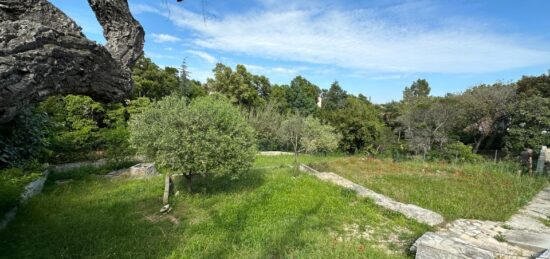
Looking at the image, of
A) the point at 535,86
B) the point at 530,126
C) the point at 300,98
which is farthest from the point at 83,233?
the point at 300,98

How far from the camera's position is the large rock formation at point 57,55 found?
1.64 metres

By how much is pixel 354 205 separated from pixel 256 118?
1954 centimetres

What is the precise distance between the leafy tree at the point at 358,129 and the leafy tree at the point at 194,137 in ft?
63.4

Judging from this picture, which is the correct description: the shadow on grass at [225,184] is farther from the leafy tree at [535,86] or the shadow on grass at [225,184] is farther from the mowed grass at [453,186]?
the leafy tree at [535,86]

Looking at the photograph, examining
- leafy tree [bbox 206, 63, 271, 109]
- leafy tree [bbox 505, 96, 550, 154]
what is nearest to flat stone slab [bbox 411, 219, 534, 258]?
leafy tree [bbox 505, 96, 550, 154]

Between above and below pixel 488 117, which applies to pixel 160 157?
below

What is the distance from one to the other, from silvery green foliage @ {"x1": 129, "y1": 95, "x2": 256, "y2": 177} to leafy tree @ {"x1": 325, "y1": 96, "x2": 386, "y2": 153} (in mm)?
19322

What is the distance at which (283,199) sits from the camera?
745 cm

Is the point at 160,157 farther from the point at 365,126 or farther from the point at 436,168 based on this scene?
the point at 365,126

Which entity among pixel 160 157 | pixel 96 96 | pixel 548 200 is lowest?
pixel 548 200

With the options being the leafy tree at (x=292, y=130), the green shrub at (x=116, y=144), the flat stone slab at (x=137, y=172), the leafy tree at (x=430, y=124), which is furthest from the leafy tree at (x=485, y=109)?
the green shrub at (x=116, y=144)

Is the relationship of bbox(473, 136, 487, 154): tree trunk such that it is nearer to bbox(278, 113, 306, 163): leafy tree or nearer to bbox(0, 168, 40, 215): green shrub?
bbox(278, 113, 306, 163): leafy tree

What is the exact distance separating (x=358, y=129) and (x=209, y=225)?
72.2ft

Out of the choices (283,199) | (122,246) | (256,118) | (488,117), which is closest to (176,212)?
(122,246)
